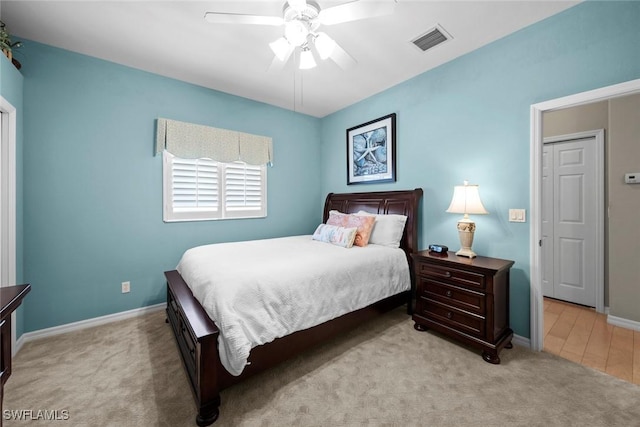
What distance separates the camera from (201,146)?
3227 millimetres

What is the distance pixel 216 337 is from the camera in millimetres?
1535

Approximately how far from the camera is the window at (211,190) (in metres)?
3.10

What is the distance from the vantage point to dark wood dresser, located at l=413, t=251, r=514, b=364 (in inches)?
80.9

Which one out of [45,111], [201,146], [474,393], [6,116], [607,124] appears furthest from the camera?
[201,146]

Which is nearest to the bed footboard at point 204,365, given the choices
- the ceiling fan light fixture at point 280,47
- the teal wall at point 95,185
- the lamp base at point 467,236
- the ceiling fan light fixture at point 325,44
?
the teal wall at point 95,185

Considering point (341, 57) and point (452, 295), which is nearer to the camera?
point (341, 57)

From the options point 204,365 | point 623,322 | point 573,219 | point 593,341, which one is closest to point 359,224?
point 204,365

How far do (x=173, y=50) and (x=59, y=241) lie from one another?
2.19 m

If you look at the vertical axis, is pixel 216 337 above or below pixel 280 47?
below

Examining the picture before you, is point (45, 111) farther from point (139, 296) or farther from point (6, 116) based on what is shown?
point (139, 296)

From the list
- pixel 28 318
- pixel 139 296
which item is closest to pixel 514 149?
pixel 139 296

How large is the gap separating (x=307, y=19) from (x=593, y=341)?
3.65 m

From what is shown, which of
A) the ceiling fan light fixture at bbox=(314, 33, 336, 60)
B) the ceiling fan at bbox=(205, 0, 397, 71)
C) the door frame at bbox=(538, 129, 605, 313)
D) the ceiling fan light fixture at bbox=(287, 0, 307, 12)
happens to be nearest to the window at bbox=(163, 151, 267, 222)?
the ceiling fan at bbox=(205, 0, 397, 71)

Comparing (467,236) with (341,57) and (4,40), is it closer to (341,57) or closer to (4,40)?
(341,57)
